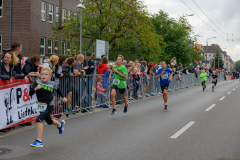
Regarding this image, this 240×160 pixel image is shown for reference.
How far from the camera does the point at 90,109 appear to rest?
1194cm

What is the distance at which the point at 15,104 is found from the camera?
8312 millimetres

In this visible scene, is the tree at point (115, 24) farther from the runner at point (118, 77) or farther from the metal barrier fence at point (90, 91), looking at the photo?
the runner at point (118, 77)

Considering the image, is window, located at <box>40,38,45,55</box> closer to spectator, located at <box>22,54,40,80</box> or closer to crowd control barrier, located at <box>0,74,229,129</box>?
crowd control barrier, located at <box>0,74,229,129</box>

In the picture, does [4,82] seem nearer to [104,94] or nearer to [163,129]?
[163,129]

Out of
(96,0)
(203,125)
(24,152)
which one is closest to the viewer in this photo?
(24,152)

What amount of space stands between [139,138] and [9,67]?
11.8 feet

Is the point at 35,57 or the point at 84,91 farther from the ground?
the point at 35,57

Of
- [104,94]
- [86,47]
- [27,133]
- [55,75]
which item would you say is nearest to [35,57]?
[55,75]

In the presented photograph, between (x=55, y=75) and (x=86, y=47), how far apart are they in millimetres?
21698

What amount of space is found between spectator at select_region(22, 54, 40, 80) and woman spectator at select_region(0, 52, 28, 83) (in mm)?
498

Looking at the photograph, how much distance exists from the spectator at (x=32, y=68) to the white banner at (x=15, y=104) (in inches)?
10.8

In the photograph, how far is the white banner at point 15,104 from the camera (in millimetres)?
7836

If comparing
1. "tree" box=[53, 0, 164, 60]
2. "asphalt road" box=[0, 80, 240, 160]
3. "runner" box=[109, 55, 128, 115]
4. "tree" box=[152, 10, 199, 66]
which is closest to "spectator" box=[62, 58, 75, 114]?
"asphalt road" box=[0, 80, 240, 160]

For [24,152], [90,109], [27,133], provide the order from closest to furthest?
1. [24,152]
2. [27,133]
3. [90,109]
